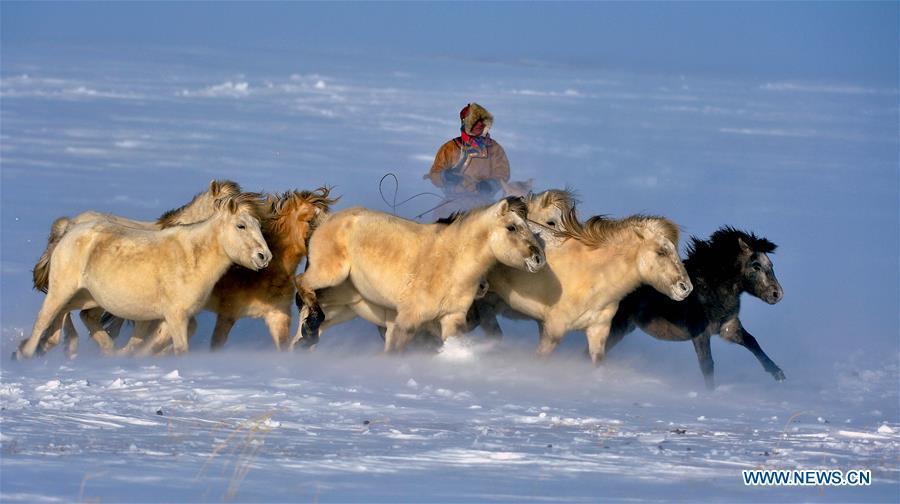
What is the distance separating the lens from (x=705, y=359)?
1259 cm

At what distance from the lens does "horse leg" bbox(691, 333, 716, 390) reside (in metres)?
12.5

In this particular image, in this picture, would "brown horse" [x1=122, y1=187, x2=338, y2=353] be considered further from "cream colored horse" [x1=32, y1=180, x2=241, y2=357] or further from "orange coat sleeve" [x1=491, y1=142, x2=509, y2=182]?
"orange coat sleeve" [x1=491, y1=142, x2=509, y2=182]

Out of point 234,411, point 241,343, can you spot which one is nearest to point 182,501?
point 234,411

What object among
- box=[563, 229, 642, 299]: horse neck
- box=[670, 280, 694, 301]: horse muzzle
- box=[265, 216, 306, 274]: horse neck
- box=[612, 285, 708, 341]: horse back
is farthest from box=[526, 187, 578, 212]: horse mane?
box=[265, 216, 306, 274]: horse neck

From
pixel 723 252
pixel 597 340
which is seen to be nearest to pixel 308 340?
pixel 597 340

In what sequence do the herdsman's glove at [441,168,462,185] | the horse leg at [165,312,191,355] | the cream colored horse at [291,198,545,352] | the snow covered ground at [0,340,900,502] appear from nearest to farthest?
the snow covered ground at [0,340,900,502]
the horse leg at [165,312,191,355]
the cream colored horse at [291,198,545,352]
the herdsman's glove at [441,168,462,185]

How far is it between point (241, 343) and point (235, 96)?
22699 mm

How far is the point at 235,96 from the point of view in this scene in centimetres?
3553

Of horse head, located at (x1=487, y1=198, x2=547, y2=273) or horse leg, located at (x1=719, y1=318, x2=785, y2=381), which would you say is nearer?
horse head, located at (x1=487, y1=198, x2=547, y2=273)

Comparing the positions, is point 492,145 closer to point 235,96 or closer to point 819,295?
point 819,295

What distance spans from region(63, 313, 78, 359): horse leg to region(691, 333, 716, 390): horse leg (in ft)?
16.5

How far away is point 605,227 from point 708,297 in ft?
3.72

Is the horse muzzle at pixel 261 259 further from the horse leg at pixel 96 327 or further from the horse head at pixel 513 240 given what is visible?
the horse leg at pixel 96 327

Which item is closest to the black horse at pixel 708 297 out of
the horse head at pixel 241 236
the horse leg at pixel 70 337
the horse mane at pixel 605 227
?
the horse mane at pixel 605 227
